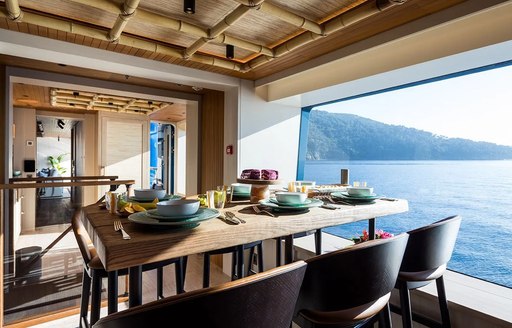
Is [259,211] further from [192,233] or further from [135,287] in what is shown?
[135,287]

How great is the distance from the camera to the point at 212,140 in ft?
13.2

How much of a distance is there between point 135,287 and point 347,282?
2.26 ft

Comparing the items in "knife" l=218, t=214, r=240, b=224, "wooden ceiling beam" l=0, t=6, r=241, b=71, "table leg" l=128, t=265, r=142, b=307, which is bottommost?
"table leg" l=128, t=265, r=142, b=307

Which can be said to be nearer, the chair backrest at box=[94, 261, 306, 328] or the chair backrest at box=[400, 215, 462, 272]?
the chair backrest at box=[94, 261, 306, 328]

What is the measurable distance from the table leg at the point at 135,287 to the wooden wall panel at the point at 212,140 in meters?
2.84

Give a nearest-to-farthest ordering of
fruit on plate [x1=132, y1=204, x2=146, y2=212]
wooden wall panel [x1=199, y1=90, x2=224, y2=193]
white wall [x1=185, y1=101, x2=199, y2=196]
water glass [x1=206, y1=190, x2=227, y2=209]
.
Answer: fruit on plate [x1=132, y1=204, x2=146, y2=212]
water glass [x1=206, y1=190, x2=227, y2=209]
wooden wall panel [x1=199, y1=90, x2=224, y2=193]
white wall [x1=185, y1=101, x2=199, y2=196]

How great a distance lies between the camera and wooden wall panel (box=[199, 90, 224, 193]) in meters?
3.83

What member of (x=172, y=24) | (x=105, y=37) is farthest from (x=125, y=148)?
(x=172, y=24)

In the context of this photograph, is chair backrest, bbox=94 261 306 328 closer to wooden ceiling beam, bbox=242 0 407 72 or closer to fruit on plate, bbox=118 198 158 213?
fruit on plate, bbox=118 198 158 213

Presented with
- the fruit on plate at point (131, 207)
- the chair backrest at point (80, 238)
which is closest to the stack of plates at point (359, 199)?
the fruit on plate at point (131, 207)

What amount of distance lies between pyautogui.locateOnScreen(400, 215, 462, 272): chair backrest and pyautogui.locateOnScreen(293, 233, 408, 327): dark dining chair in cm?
29

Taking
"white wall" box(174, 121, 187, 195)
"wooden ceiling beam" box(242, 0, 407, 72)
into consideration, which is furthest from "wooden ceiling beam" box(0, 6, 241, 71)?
"white wall" box(174, 121, 187, 195)

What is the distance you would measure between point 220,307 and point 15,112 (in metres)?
6.75

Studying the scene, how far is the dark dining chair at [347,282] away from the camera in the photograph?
97 centimetres
